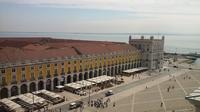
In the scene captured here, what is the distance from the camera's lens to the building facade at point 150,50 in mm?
88500

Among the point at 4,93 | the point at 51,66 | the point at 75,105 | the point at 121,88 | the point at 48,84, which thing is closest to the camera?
the point at 75,105

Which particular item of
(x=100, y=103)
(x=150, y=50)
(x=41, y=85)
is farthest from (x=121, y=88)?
(x=150, y=50)

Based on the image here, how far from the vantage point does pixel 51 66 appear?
5703cm

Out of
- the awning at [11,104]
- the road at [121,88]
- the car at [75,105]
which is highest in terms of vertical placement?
the awning at [11,104]

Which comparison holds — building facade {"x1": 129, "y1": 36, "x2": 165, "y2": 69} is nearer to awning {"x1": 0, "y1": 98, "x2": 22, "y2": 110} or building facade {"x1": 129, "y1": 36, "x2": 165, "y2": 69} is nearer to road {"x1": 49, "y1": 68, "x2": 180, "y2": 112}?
road {"x1": 49, "y1": 68, "x2": 180, "y2": 112}

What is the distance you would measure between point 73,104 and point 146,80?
107 feet

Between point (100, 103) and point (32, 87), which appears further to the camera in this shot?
point (32, 87)

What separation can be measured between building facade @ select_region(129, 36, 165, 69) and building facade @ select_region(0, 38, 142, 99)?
11.9 m

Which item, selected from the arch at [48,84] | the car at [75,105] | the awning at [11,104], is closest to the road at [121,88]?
the car at [75,105]

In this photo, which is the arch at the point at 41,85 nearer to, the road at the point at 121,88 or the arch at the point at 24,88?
the arch at the point at 24,88

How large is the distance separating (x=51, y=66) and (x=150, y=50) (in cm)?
4331

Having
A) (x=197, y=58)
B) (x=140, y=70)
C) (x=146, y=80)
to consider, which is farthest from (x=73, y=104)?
(x=197, y=58)

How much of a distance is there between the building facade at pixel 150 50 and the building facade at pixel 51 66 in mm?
11927

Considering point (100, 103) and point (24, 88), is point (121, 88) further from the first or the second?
point (24, 88)
